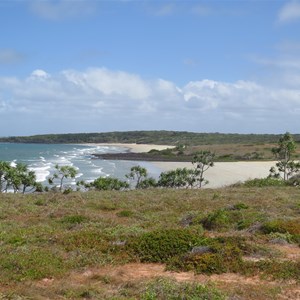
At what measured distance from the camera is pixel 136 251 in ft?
43.0

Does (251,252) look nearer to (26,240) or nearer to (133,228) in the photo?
(133,228)

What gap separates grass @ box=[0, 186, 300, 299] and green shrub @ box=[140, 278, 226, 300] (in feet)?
0.07

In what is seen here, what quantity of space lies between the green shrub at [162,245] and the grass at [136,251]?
3cm

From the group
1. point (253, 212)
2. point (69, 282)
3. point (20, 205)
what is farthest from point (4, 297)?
point (20, 205)

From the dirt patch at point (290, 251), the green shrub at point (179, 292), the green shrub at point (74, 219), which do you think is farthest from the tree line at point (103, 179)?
the green shrub at point (179, 292)

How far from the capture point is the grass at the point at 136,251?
968 cm

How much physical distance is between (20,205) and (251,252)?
15566mm

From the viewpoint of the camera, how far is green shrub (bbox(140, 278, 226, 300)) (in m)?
9.05

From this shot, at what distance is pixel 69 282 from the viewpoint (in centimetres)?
1043

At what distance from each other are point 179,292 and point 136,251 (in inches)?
153

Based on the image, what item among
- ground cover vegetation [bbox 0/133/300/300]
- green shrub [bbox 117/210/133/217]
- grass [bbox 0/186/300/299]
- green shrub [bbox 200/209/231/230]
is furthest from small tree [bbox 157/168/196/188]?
green shrub [bbox 200/209/231/230]

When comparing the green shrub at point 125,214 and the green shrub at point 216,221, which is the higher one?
the green shrub at point 216,221

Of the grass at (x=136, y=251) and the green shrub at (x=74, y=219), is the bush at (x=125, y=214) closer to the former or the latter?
the grass at (x=136, y=251)

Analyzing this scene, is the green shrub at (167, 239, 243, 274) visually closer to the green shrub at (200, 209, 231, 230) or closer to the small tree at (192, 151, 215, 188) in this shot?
the green shrub at (200, 209, 231, 230)
